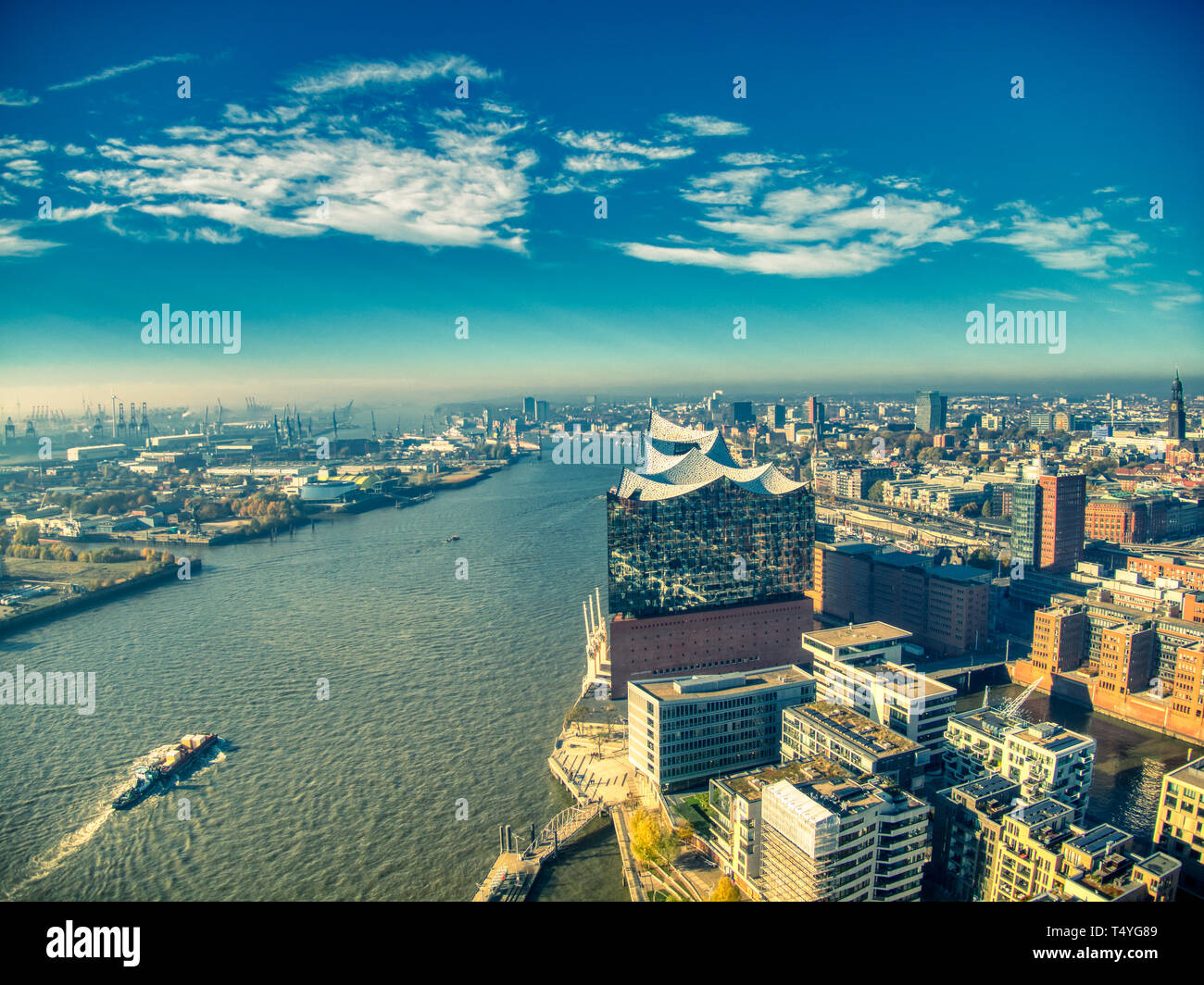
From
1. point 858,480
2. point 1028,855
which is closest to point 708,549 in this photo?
point 1028,855

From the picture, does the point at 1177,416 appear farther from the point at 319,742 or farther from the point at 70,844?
the point at 70,844

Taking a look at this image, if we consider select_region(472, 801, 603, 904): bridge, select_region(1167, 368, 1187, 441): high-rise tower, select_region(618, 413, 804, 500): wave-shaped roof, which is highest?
select_region(1167, 368, 1187, 441): high-rise tower

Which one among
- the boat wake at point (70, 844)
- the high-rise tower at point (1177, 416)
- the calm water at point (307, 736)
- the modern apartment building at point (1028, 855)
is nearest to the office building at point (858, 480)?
the high-rise tower at point (1177, 416)

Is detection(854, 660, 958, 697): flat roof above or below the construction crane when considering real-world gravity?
above

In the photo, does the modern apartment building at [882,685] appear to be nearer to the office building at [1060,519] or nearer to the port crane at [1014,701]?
the port crane at [1014,701]

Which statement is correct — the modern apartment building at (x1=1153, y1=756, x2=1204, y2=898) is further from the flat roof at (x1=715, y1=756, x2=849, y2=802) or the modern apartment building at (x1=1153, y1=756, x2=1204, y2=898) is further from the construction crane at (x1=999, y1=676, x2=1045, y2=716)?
the flat roof at (x1=715, y1=756, x2=849, y2=802)

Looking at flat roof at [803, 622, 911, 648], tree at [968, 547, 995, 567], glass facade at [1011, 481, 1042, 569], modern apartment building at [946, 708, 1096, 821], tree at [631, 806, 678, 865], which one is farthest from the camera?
tree at [968, 547, 995, 567]

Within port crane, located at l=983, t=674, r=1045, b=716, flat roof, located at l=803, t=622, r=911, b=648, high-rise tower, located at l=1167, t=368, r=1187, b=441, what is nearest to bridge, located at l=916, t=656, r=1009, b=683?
port crane, located at l=983, t=674, r=1045, b=716
